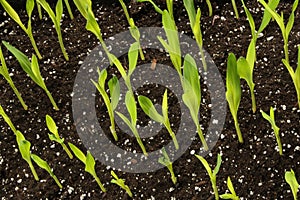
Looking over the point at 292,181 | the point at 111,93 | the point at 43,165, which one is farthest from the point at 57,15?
the point at 292,181

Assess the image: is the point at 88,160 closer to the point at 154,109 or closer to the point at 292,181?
the point at 154,109

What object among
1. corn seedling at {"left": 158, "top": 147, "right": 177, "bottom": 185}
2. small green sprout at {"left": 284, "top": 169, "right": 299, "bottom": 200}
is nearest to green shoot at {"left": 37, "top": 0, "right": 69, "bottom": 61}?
corn seedling at {"left": 158, "top": 147, "right": 177, "bottom": 185}

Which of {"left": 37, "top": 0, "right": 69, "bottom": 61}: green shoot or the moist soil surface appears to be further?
{"left": 37, "top": 0, "right": 69, "bottom": 61}: green shoot

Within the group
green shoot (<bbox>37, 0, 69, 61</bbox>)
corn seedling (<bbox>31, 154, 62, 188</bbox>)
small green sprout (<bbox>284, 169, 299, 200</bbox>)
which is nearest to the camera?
small green sprout (<bbox>284, 169, 299, 200</bbox>)

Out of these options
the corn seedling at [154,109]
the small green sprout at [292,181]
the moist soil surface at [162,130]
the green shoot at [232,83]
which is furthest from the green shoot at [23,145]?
the small green sprout at [292,181]

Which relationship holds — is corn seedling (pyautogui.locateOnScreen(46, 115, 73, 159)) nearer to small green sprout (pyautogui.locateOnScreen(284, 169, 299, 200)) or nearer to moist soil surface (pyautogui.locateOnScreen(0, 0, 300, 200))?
moist soil surface (pyautogui.locateOnScreen(0, 0, 300, 200))

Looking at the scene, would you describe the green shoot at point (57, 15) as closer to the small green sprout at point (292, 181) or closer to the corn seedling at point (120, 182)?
the corn seedling at point (120, 182)
